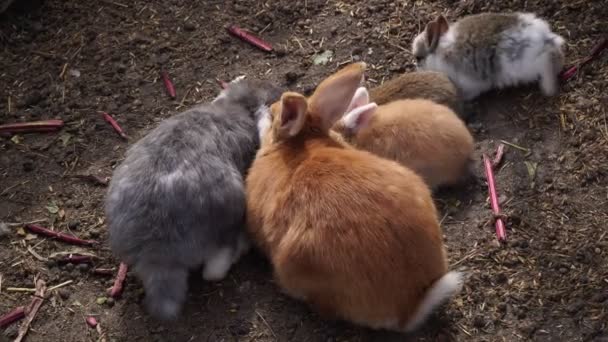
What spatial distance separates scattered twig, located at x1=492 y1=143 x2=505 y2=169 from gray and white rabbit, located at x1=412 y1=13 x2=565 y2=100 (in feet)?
1.68

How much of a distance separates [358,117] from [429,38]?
3.56ft

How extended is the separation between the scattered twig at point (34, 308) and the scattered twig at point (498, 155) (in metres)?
2.71

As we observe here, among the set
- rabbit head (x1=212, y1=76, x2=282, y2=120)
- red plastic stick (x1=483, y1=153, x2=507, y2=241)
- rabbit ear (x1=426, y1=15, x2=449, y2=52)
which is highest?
rabbit ear (x1=426, y1=15, x2=449, y2=52)

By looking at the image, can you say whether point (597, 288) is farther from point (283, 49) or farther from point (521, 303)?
point (283, 49)

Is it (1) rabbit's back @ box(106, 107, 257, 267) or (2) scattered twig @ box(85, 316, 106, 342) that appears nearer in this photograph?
(1) rabbit's back @ box(106, 107, 257, 267)

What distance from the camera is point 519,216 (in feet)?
13.4

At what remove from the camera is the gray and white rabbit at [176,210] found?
3.68 m

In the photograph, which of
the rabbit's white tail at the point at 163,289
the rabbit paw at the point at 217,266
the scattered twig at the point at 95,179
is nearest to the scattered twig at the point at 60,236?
the scattered twig at the point at 95,179

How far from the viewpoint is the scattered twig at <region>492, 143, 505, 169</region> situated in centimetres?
444

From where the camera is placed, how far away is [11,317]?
3883 millimetres

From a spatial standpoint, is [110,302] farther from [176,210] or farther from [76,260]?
[176,210]

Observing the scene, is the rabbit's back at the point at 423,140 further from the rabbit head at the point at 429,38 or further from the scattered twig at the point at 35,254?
the scattered twig at the point at 35,254

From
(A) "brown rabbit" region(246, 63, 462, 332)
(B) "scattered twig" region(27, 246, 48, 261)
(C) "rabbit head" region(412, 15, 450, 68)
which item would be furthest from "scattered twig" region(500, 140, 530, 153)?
(B) "scattered twig" region(27, 246, 48, 261)

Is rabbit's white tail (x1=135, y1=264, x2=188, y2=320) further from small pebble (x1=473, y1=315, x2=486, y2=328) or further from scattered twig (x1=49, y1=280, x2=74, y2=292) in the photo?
small pebble (x1=473, y1=315, x2=486, y2=328)
